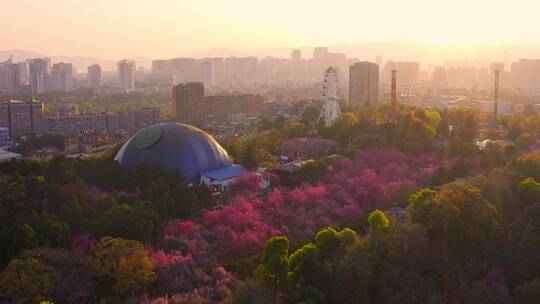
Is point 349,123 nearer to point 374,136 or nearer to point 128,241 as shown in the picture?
point 374,136

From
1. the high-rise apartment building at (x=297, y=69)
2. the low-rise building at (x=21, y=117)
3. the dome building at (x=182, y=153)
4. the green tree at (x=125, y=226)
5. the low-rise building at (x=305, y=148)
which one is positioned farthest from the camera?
the high-rise apartment building at (x=297, y=69)

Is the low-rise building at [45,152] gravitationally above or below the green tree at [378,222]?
below

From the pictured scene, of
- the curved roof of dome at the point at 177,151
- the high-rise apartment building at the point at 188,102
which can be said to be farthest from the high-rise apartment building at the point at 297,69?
the curved roof of dome at the point at 177,151

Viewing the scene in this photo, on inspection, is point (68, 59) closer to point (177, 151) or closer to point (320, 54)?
point (320, 54)

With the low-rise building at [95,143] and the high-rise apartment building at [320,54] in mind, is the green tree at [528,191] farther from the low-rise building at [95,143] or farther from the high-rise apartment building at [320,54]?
the high-rise apartment building at [320,54]

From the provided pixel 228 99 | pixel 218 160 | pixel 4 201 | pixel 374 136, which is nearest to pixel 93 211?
pixel 4 201

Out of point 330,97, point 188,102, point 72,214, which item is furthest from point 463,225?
point 188,102

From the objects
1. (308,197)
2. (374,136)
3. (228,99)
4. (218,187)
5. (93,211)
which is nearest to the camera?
(93,211)

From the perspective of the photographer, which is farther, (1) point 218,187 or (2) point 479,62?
(2) point 479,62
